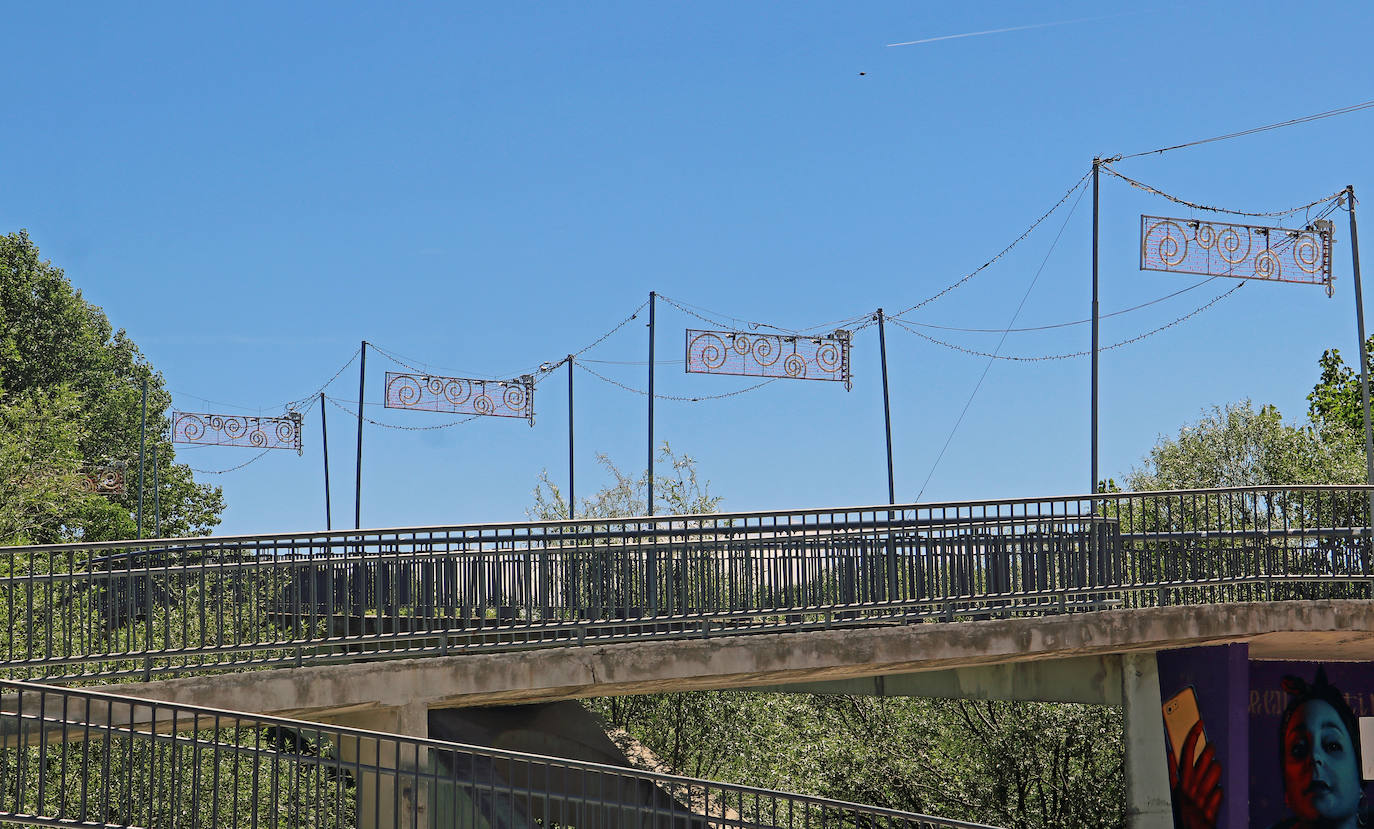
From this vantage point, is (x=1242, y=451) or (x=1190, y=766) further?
(x=1242, y=451)

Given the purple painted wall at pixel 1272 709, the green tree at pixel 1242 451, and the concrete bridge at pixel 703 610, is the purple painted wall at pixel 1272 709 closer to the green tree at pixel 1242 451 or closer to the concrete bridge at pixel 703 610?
the concrete bridge at pixel 703 610

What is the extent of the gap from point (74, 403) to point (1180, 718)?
28.1 m

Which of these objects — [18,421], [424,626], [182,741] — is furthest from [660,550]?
→ [18,421]

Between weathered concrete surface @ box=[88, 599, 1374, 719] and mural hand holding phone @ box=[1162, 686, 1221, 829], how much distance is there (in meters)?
0.85

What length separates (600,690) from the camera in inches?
575

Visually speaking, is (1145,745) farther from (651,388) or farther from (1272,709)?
(651,388)

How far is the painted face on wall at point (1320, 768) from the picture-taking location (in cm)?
1906

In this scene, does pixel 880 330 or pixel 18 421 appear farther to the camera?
pixel 880 330

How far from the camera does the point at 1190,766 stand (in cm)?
1745

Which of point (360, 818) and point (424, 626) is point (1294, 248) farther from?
point (360, 818)

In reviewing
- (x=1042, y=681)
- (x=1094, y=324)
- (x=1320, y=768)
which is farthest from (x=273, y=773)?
(x=1094, y=324)

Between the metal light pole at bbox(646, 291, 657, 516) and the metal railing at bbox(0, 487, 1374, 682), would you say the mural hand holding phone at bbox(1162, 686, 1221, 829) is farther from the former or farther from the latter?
the metal light pole at bbox(646, 291, 657, 516)

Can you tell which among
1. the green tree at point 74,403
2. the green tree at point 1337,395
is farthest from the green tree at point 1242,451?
the green tree at point 74,403

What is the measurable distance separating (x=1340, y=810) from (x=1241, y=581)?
165 inches
